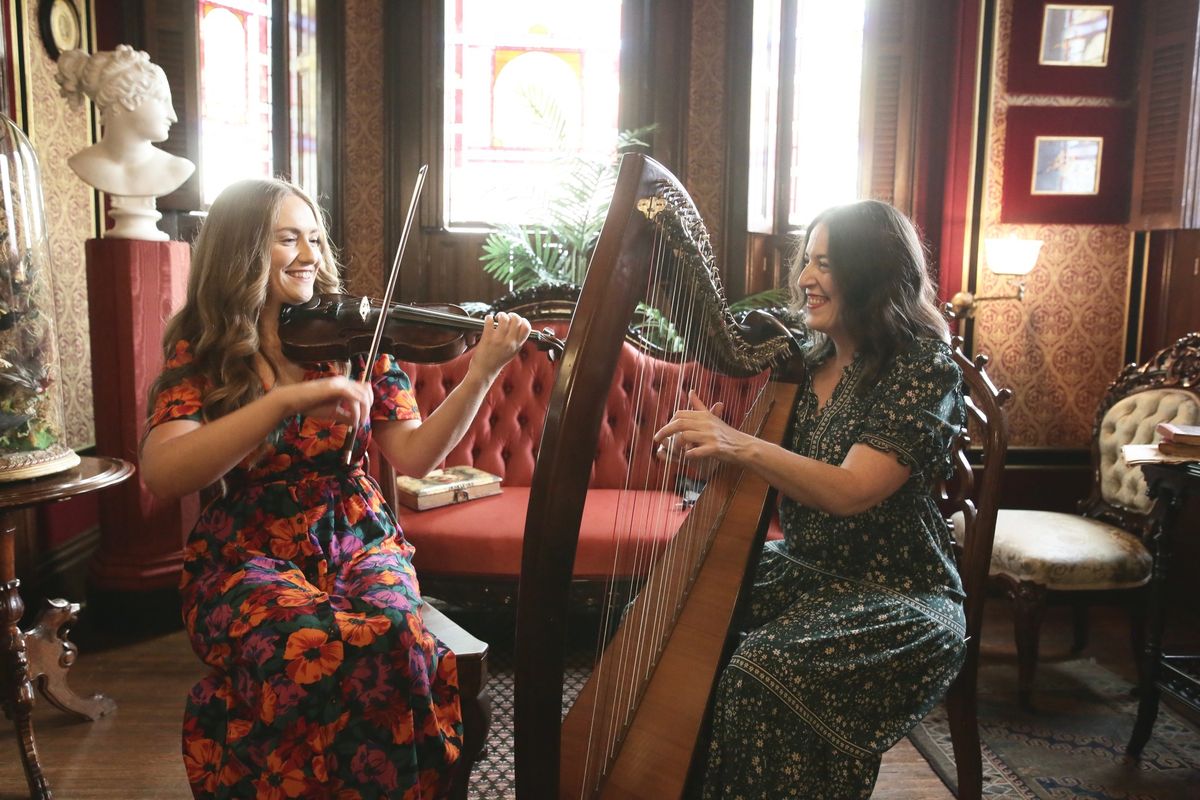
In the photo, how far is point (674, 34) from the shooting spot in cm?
426

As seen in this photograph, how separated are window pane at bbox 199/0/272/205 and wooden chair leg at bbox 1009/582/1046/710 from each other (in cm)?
364

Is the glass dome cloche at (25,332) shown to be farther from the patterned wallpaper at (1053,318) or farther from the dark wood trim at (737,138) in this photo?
the patterned wallpaper at (1053,318)

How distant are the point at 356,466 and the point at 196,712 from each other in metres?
0.48

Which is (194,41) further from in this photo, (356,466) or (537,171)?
(356,466)

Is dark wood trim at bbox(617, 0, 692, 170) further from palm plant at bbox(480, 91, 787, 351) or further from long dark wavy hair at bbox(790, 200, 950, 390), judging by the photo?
long dark wavy hair at bbox(790, 200, 950, 390)

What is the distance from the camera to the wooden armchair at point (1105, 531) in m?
2.51

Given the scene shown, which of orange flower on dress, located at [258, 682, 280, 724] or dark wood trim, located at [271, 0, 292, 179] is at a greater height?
dark wood trim, located at [271, 0, 292, 179]

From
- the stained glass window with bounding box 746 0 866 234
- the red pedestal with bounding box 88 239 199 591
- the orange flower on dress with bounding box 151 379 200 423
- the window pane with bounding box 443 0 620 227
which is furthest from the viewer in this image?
the window pane with bounding box 443 0 620 227

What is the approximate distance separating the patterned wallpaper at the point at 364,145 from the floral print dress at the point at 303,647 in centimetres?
286

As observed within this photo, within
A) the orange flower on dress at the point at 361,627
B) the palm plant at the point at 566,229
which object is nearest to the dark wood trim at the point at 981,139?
the palm plant at the point at 566,229

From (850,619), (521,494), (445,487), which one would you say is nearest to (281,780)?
(850,619)

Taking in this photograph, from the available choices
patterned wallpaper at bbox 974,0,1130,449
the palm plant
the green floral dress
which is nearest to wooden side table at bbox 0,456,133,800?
the green floral dress

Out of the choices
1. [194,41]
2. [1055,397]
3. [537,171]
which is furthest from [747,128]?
[194,41]

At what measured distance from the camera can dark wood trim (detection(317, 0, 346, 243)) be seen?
4145 mm
